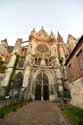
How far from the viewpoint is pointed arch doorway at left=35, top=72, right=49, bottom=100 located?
1003 inches

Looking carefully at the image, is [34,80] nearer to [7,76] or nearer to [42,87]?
[42,87]

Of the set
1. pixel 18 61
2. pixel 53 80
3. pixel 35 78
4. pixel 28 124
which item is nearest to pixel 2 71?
pixel 18 61

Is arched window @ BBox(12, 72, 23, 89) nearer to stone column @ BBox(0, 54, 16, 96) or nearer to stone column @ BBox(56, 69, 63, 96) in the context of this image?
stone column @ BBox(0, 54, 16, 96)

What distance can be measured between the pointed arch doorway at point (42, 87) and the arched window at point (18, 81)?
4313mm

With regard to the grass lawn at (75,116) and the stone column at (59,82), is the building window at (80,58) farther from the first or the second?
the stone column at (59,82)

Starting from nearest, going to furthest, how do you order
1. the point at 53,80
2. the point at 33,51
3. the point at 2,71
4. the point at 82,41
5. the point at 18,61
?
the point at 82,41 < the point at 53,80 < the point at 2,71 < the point at 18,61 < the point at 33,51

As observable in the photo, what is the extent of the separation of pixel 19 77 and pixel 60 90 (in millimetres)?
11387

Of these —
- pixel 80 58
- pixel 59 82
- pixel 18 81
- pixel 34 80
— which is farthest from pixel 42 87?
pixel 80 58

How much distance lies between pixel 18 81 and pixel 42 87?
651cm

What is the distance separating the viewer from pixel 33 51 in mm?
36781

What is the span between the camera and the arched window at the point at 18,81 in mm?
26244

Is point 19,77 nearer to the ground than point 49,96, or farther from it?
farther from it

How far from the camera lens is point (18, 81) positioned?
2712 centimetres

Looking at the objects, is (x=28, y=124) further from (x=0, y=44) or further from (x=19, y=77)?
(x=0, y=44)
